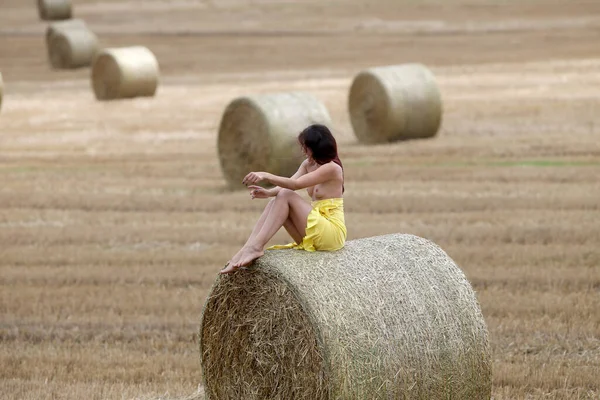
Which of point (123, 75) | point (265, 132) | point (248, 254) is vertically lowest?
point (123, 75)

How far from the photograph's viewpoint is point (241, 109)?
598 inches

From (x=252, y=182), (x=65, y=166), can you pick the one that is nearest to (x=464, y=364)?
(x=252, y=182)

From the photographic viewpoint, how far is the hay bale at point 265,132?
1463 centimetres

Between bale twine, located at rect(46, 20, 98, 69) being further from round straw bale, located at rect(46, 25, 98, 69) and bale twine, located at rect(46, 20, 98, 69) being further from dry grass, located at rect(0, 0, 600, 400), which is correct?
dry grass, located at rect(0, 0, 600, 400)

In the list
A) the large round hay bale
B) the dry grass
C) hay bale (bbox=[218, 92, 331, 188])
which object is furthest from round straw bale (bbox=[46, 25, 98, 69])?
the large round hay bale

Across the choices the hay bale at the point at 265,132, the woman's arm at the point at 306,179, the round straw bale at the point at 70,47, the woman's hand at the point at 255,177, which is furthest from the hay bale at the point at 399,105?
the round straw bale at the point at 70,47

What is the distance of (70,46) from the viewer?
2978 cm

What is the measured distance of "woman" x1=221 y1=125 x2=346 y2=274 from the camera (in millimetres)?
6414

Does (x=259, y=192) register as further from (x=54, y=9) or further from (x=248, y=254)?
(x=54, y=9)

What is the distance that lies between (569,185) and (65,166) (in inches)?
279

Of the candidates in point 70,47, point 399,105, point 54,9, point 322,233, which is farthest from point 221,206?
point 54,9

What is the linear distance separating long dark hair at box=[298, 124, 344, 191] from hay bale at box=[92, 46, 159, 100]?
17.8 meters

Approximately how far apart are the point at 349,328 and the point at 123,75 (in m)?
18.4

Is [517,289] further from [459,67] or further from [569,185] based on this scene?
[459,67]
